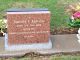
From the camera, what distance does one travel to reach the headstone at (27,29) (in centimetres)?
659

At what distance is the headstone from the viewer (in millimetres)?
6590

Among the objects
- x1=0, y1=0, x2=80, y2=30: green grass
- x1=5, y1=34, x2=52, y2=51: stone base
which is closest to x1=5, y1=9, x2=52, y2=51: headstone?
x1=5, y1=34, x2=52, y2=51: stone base

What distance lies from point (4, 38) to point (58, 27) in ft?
5.60

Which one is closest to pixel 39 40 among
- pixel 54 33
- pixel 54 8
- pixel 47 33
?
pixel 47 33

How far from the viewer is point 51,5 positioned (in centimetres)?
1013

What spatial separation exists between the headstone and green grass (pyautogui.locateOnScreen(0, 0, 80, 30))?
6.21 feet

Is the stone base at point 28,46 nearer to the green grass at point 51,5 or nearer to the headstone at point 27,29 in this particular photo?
the headstone at point 27,29

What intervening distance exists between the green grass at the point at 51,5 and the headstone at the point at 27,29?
1894 millimetres

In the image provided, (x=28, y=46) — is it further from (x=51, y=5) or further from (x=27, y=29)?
(x=51, y=5)

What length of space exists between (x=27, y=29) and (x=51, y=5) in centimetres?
361

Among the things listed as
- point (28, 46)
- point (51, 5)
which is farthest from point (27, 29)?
point (51, 5)

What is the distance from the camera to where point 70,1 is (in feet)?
35.2

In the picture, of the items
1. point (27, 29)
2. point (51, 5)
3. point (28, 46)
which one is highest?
point (51, 5)

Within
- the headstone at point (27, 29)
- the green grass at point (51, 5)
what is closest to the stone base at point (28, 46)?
the headstone at point (27, 29)
